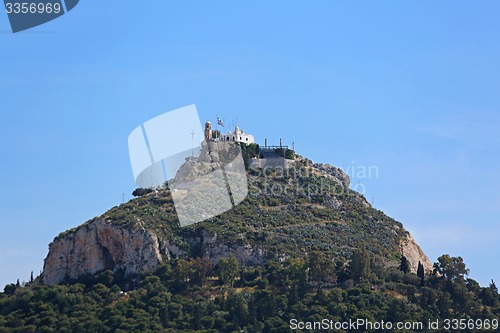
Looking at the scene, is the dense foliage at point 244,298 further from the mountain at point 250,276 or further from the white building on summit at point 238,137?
the white building on summit at point 238,137

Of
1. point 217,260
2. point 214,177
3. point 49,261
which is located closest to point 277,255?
point 217,260

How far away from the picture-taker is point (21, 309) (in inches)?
4158

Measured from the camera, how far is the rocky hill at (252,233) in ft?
373

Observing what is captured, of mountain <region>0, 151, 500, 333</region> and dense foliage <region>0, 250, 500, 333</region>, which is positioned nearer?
dense foliage <region>0, 250, 500, 333</region>

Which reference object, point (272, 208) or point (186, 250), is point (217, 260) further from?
point (272, 208)

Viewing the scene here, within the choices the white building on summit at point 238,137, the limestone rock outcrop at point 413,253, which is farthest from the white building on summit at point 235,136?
the limestone rock outcrop at point 413,253

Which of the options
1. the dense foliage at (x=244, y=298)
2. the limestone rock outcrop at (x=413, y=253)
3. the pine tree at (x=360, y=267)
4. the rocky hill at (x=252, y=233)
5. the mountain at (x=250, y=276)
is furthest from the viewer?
the limestone rock outcrop at (x=413, y=253)

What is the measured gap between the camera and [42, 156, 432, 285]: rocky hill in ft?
373

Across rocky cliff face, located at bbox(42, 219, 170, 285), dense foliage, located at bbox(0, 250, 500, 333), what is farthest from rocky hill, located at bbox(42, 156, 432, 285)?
dense foliage, located at bbox(0, 250, 500, 333)

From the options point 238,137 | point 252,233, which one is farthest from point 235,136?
point 252,233

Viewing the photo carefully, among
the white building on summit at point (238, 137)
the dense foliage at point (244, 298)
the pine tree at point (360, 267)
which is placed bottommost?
the dense foliage at point (244, 298)

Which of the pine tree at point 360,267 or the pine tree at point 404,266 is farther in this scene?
the pine tree at point 404,266

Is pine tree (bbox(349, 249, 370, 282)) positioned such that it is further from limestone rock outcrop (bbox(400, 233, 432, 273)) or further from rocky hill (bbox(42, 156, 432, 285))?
limestone rock outcrop (bbox(400, 233, 432, 273))

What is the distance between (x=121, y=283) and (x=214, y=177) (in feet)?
60.4
